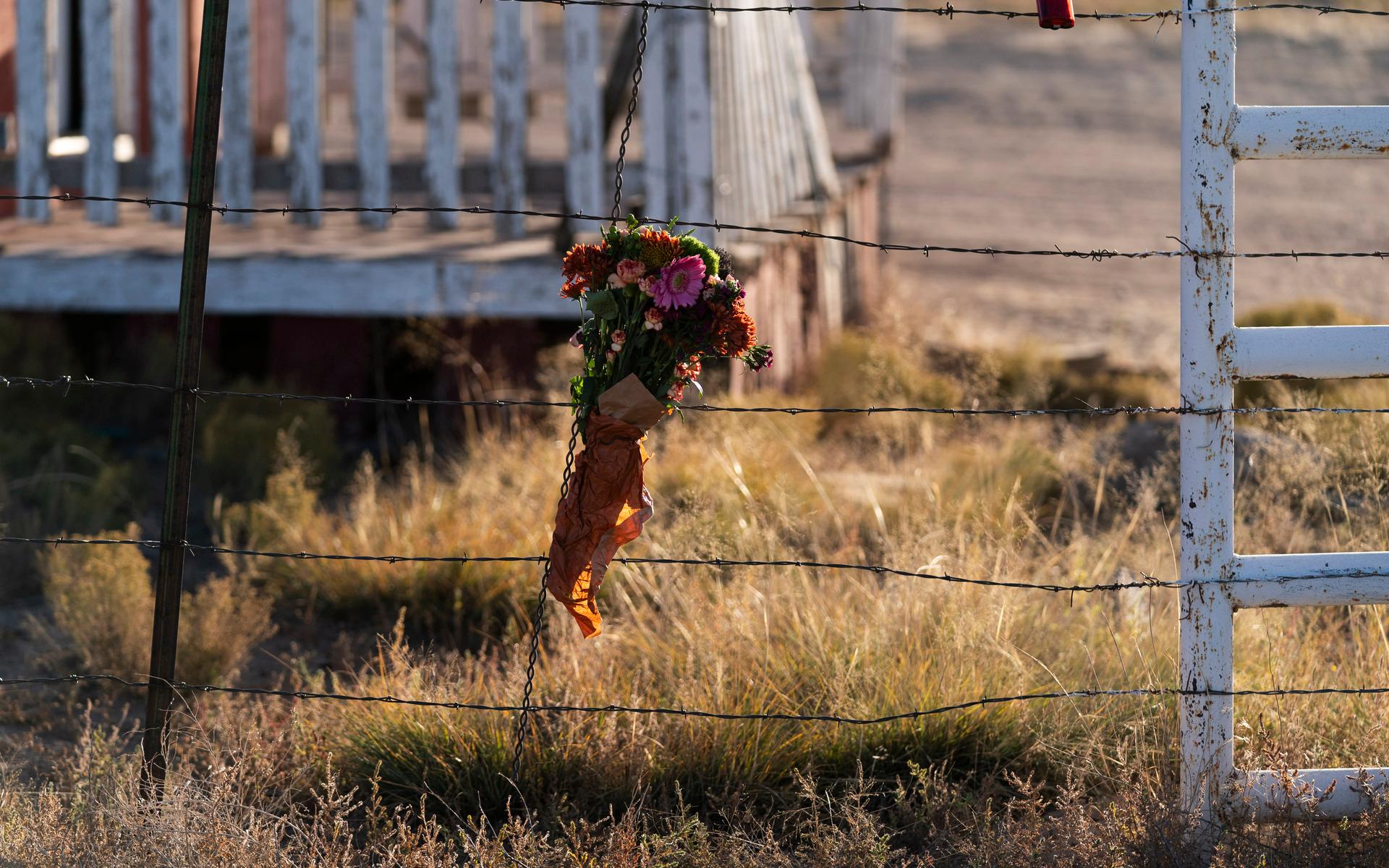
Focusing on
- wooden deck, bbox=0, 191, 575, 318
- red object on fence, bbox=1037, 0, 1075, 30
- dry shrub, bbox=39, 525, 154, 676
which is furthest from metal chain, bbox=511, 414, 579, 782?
wooden deck, bbox=0, 191, 575, 318

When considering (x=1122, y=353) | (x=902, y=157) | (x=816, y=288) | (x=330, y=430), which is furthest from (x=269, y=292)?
(x=902, y=157)

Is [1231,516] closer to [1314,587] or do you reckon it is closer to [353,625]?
[1314,587]

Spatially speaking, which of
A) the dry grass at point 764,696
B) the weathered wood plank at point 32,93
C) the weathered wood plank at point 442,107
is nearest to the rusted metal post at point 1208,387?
the dry grass at point 764,696

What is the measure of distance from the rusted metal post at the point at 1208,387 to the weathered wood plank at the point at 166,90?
13.8 ft

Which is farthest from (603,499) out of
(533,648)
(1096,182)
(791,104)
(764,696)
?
(1096,182)

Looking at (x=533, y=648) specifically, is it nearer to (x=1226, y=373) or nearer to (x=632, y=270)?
(x=632, y=270)

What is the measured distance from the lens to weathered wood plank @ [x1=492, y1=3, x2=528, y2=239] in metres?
5.49

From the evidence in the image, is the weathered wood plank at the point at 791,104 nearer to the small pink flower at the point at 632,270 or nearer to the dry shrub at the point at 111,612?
the dry shrub at the point at 111,612

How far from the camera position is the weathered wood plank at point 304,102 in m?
5.61

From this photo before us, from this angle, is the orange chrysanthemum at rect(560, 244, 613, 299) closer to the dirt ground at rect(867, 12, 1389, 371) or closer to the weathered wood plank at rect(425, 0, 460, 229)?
the dirt ground at rect(867, 12, 1389, 371)

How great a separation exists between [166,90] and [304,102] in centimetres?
53

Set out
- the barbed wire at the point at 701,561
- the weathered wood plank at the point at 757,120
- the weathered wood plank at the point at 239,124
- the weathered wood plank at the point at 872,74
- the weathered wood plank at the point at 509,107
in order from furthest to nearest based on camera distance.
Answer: the weathered wood plank at the point at 872,74 → the weathered wood plank at the point at 757,120 → the weathered wood plank at the point at 239,124 → the weathered wood plank at the point at 509,107 → the barbed wire at the point at 701,561

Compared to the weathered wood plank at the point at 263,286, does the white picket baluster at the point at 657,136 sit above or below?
above

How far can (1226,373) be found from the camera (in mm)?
2643
